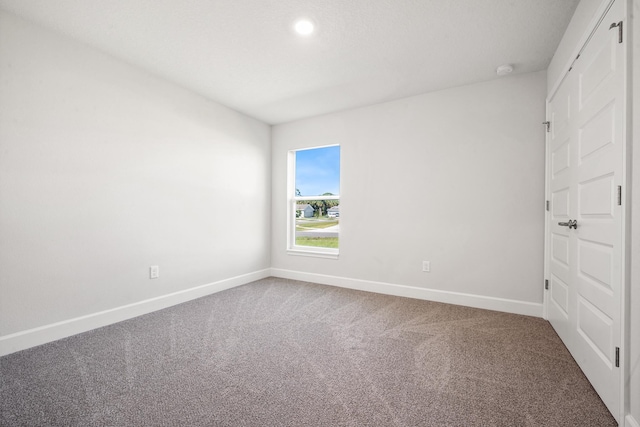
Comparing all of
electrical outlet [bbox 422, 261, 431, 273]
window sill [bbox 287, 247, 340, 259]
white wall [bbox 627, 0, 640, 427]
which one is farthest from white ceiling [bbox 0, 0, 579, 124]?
window sill [bbox 287, 247, 340, 259]

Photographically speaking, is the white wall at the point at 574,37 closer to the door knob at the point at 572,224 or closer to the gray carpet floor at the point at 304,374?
the door knob at the point at 572,224

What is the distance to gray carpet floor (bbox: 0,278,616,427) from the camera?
4.48 ft

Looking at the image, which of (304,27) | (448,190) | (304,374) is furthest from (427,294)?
(304,27)

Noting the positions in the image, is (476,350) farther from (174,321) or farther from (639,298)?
(174,321)

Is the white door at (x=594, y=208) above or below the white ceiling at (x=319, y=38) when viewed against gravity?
below

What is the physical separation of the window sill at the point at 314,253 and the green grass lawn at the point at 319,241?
0.44 ft

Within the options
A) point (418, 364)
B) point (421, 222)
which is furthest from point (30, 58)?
point (421, 222)

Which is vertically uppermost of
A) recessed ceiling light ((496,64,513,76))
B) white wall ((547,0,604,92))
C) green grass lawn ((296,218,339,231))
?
recessed ceiling light ((496,64,513,76))

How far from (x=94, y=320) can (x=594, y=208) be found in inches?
152

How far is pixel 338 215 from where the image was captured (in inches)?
156

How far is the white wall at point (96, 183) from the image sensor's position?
2.01 m

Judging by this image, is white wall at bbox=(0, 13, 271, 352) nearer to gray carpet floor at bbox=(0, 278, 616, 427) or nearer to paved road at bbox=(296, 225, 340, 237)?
gray carpet floor at bbox=(0, 278, 616, 427)

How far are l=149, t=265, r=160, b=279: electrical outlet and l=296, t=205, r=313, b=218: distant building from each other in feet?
7.11

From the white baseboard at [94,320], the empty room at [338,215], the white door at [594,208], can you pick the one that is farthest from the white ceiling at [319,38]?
the white baseboard at [94,320]
